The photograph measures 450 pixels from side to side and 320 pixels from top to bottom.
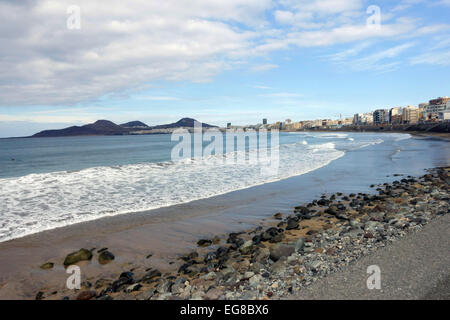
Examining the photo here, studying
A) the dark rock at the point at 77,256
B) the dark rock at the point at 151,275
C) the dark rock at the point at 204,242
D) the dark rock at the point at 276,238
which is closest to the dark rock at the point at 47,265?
the dark rock at the point at 77,256

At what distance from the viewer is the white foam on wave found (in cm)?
956

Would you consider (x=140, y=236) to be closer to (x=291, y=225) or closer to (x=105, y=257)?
(x=105, y=257)

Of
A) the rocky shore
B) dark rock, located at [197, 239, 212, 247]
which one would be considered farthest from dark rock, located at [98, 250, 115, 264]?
dark rock, located at [197, 239, 212, 247]

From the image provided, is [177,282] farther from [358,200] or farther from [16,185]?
[16,185]

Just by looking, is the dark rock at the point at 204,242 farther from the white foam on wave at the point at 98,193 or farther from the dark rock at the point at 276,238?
the white foam on wave at the point at 98,193

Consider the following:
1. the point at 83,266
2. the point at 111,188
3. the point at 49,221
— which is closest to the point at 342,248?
the point at 83,266

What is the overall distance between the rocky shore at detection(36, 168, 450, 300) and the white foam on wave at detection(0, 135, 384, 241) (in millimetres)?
3432

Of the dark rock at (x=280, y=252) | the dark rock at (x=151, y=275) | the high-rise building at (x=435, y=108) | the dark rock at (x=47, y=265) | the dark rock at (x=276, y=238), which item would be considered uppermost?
the high-rise building at (x=435, y=108)

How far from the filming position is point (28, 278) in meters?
5.78

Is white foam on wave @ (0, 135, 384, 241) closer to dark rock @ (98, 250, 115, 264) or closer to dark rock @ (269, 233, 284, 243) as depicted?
dark rock @ (98, 250, 115, 264)

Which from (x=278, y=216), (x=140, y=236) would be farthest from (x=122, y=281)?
(x=278, y=216)

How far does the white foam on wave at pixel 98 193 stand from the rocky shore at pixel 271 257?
3432 millimetres

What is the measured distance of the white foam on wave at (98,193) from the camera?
956 cm
